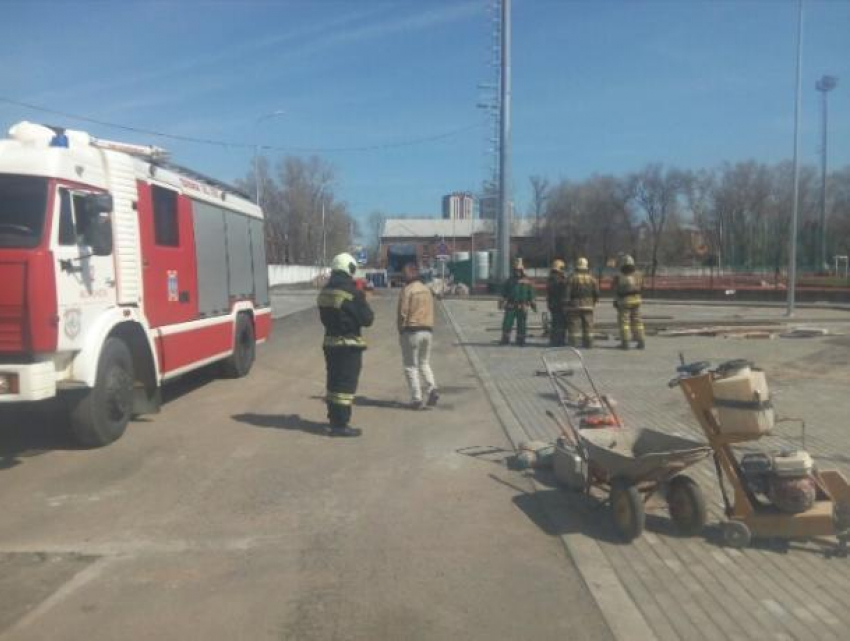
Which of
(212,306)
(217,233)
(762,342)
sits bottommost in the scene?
(762,342)

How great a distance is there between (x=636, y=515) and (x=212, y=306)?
750cm

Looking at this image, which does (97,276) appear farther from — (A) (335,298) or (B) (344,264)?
(B) (344,264)

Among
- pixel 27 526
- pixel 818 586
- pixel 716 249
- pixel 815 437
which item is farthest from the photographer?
pixel 716 249

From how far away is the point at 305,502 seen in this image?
5930mm

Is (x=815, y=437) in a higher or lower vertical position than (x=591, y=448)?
lower

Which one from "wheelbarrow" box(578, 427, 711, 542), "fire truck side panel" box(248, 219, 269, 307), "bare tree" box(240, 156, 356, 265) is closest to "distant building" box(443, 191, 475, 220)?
"bare tree" box(240, 156, 356, 265)

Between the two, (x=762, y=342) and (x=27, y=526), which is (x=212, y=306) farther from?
(x=762, y=342)

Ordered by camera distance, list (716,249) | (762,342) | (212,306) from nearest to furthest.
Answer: (212,306)
(762,342)
(716,249)

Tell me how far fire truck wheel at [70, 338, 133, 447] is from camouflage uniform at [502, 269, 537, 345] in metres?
9.74

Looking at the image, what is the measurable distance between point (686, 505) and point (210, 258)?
774 centimetres

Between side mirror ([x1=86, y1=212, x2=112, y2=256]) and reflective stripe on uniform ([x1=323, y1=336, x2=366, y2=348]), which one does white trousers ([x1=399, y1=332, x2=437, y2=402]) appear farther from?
side mirror ([x1=86, y1=212, x2=112, y2=256])

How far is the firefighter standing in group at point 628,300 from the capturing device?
1545 cm

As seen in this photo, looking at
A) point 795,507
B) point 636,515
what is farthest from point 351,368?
point 795,507

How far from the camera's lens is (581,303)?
1594 cm
